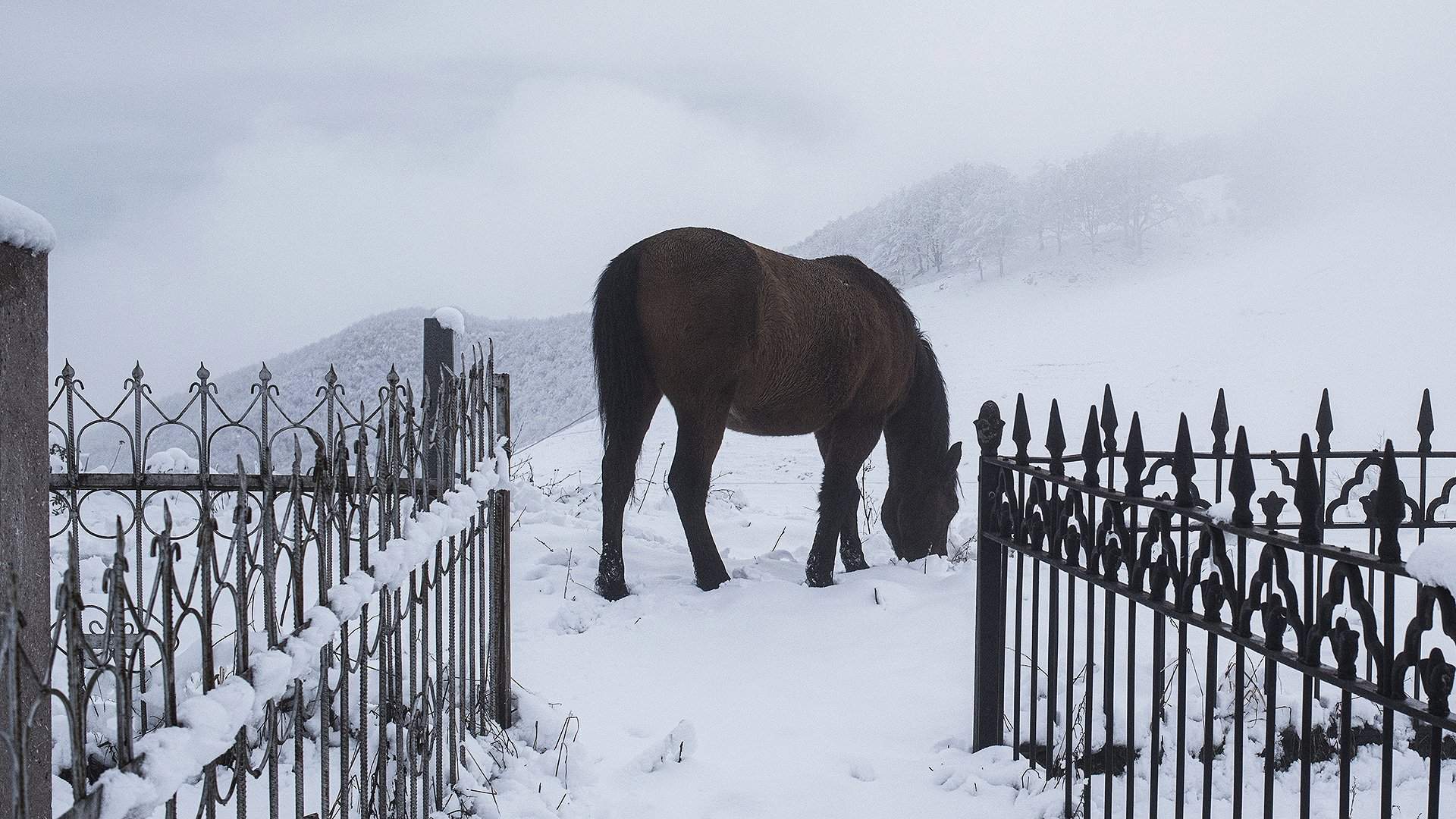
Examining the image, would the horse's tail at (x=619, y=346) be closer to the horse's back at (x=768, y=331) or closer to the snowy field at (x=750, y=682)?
the horse's back at (x=768, y=331)

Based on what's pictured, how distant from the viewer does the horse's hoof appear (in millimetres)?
5621

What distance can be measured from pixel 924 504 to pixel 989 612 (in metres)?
3.48

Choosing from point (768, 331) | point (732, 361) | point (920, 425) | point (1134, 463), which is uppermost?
point (768, 331)

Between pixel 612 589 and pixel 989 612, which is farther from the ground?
pixel 989 612

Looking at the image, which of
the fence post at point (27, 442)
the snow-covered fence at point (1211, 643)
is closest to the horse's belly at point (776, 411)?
the snow-covered fence at point (1211, 643)

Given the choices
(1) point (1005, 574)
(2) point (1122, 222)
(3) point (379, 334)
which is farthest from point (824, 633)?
(2) point (1122, 222)

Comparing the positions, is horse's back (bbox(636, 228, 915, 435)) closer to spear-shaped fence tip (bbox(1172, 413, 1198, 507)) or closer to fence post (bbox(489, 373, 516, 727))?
fence post (bbox(489, 373, 516, 727))

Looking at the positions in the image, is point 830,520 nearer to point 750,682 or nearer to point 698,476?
point 698,476

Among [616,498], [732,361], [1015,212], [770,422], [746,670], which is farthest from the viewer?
[1015,212]

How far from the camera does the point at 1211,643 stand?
7.70ft

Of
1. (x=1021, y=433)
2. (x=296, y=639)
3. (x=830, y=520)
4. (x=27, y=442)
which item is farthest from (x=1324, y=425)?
(x=27, y=442)

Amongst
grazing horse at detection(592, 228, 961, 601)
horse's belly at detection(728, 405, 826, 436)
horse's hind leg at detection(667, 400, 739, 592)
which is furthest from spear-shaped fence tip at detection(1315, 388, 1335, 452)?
horse's hind leg at detection(667, 400, 739, 592)

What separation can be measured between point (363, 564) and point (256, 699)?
2.35 ft

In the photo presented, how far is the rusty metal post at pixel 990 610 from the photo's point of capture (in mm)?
3492
